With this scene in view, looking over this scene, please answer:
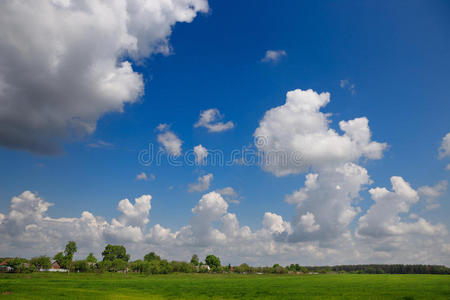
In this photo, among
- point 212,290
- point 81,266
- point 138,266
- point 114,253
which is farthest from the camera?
point 114,253

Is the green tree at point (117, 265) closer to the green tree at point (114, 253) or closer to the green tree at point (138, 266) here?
the green tree at point (138, 266)

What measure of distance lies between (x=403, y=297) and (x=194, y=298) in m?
32.0

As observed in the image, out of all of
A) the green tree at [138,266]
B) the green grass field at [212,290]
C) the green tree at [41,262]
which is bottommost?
the green tree at [138,266]

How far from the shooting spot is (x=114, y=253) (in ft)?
632

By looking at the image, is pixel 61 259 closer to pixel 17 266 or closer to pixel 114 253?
pixel 17 266

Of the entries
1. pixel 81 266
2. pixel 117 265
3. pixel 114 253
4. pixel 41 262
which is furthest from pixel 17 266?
pixel 114 253

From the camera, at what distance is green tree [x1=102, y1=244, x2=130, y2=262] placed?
190 m

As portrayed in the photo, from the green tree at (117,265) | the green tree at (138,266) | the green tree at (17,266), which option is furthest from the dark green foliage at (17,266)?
the green tree at (138,266)

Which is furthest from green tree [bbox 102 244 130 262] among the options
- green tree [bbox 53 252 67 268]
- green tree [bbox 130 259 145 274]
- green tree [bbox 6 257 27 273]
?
green tree [bbox 6 257 27 273]

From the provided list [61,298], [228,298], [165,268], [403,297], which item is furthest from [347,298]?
[165,268]

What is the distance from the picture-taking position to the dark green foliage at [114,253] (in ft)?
622

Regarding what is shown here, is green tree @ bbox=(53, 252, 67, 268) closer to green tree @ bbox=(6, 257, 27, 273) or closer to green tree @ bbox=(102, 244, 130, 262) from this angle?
green tree @ bbox=(6, 257, 27, 273)

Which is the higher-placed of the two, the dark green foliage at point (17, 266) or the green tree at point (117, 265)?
the dark green foliage at point (17, 266)

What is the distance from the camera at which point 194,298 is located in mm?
44781
